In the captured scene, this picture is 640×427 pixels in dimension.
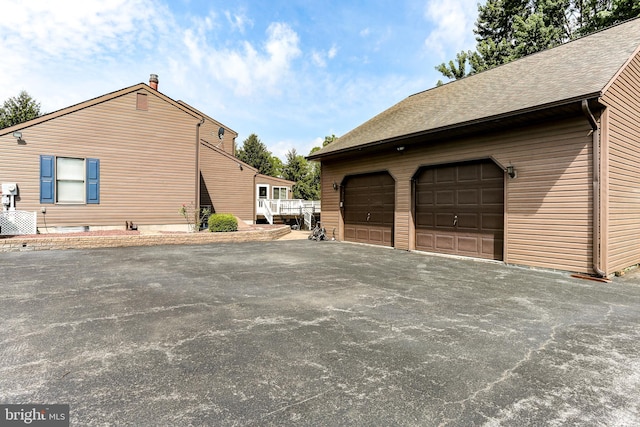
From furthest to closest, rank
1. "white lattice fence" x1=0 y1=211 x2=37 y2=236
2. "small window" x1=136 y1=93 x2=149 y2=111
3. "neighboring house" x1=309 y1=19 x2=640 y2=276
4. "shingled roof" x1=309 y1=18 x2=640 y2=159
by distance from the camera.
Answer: "small window" x1=136 y1=93 x2=149 y2=111, "white lattice fence" x1=0 y1=211 x2=37 y2=236, "shingled roof" x1=309 y1=18 x2=640 y2=159, "neighboring house" x1=309 y1=19 x2=640 y2=276

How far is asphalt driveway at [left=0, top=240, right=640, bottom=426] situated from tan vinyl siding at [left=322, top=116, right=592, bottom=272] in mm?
1055

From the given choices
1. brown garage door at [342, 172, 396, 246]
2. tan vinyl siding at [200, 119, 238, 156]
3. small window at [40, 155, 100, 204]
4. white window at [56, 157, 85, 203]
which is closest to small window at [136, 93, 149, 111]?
small window at [40, 155, 100, 204]

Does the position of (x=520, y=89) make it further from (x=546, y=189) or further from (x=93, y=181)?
(x=93, y=181)

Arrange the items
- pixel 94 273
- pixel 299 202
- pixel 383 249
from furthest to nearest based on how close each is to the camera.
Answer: pixel 299 202, pixel 383 249, pixel 94 273

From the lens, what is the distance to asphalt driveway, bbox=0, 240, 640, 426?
6.45 ft

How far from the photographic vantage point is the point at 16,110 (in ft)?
91.2

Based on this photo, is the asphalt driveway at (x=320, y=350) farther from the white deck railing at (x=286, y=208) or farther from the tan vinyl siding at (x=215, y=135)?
the tan vinyl siding at (x=215, y=135)

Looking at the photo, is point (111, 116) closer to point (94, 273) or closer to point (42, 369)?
point (94, 273)

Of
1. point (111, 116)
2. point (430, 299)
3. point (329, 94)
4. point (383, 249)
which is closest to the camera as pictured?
point (430, 299)

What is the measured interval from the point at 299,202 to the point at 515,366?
57.0 feet

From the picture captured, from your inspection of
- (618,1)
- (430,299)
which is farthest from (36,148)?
(618,1)

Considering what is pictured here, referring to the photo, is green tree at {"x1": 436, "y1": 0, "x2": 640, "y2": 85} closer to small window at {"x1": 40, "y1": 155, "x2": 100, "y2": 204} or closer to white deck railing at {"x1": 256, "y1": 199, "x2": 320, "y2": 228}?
white deck railing at {"x1": 256, "y1": 199, "x2": 320, "y2": 228}

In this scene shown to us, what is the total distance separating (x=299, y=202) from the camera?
770 inches

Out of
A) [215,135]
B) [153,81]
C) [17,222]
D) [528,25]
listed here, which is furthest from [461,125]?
[215,135]
